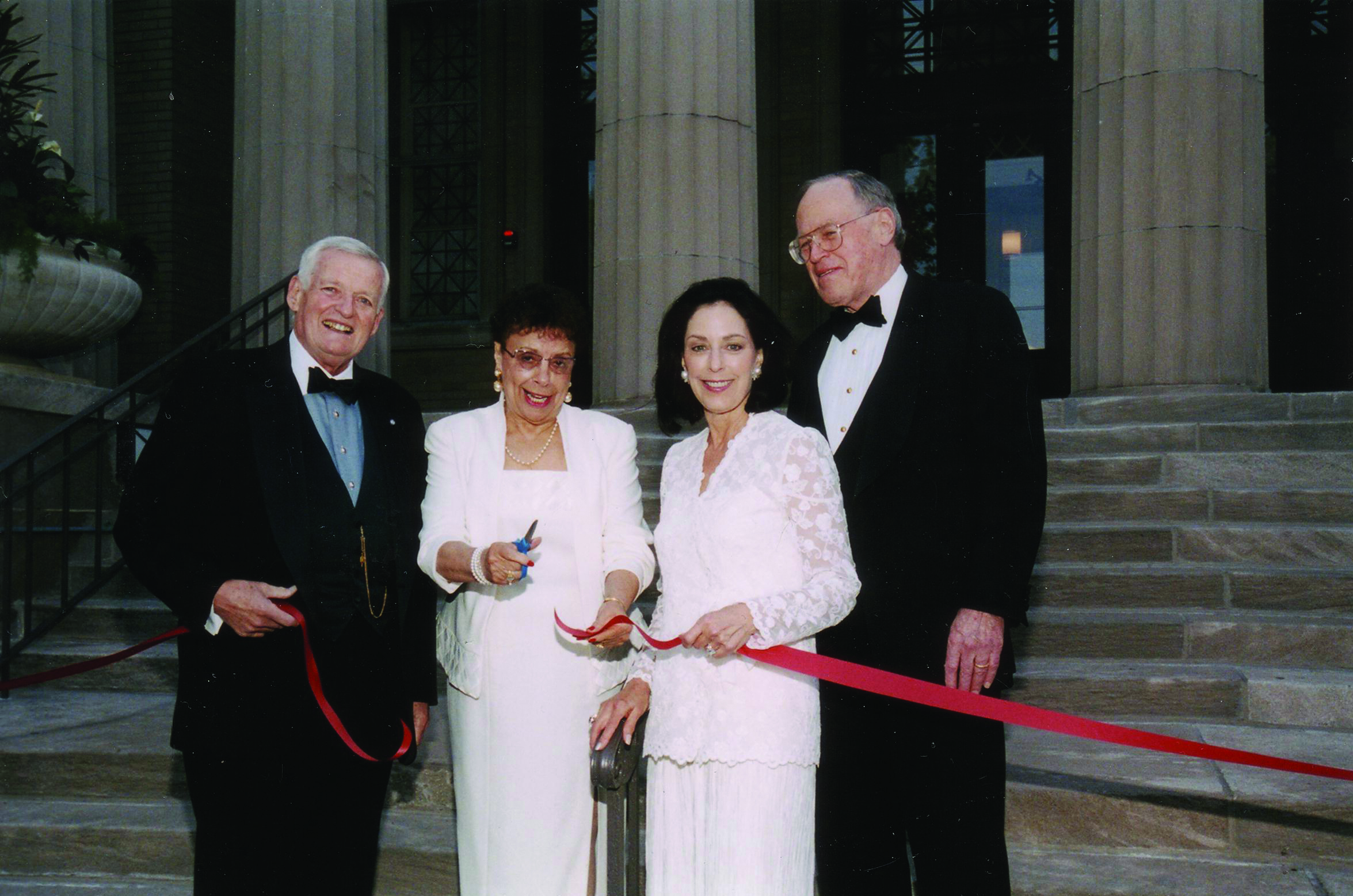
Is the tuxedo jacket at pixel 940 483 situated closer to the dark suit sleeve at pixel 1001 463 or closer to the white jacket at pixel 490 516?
the dark suit sleeve at pixel 1001 463

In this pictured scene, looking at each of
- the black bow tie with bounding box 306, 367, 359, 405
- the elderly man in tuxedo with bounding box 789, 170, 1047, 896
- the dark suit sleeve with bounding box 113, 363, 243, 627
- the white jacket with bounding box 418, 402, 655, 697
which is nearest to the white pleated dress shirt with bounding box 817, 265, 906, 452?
the elderly man in tuxedo with bounding box 789, 170, 1047, 896

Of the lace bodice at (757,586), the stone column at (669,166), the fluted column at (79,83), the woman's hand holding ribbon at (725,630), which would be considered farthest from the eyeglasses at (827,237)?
the fluted column at (79,83)

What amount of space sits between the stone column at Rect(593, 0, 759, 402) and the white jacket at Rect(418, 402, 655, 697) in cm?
500

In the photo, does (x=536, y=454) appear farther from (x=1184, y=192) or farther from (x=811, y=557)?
(x=1184, y=192)

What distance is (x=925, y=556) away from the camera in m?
2.87

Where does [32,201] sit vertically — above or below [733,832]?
above

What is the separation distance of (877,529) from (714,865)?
0.89 m

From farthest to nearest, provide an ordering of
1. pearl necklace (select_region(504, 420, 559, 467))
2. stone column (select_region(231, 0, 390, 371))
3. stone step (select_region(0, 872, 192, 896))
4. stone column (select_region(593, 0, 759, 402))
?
stone column (select_region(231, 0, 390, 371)) → stone column (select_region(593, 0, 759, 402)) → stone step (select_region(0, 872, 192, 896)) → pearl necklace (select_region(504, 420, 559, 467))

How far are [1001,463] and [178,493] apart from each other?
201cm

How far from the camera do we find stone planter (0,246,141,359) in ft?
23.6

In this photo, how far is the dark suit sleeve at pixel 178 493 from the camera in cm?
288

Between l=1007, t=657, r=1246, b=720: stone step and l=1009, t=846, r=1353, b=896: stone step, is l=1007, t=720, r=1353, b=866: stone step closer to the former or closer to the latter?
l=1009, t=846, r=1353, b=896: stone step

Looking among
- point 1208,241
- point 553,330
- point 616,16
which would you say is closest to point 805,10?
point 616,16

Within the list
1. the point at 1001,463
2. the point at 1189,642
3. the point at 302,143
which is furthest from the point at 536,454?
the point at 302,143
